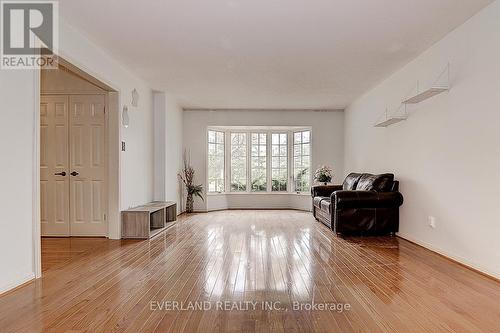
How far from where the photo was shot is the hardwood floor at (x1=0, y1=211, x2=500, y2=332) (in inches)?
91.6

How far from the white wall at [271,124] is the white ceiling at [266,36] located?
2.43m

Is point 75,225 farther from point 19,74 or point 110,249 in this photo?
point 19,74

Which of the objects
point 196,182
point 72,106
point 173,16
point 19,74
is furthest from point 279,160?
point 19,74

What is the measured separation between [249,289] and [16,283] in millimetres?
1966

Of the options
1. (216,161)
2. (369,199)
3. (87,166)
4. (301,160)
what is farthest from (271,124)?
(87,166)

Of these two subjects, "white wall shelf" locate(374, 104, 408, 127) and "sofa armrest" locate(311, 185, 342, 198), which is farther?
"sofa armrest" locate(311, 185, 342, 198)

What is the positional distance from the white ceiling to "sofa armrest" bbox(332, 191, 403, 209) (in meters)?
1.92

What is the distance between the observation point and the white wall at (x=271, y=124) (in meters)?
8.89

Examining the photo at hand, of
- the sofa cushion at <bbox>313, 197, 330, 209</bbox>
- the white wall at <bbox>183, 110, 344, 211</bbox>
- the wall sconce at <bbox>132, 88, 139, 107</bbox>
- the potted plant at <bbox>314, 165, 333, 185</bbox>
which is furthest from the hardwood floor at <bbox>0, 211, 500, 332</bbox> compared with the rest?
the white wall at <bbox>183, 110, 344, 211</bbox>

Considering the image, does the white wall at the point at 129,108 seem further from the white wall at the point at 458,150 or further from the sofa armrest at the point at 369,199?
the white wall at the point at 458,150

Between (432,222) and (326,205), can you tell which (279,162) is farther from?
(432,222)

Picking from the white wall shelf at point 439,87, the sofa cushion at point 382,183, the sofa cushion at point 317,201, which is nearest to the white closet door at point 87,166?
the sofa cushion at point 317,201

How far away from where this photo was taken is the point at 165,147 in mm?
7090

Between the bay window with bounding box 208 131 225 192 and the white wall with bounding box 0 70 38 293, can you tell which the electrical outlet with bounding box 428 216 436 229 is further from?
the bay window with bounding box 208 131 225 192
